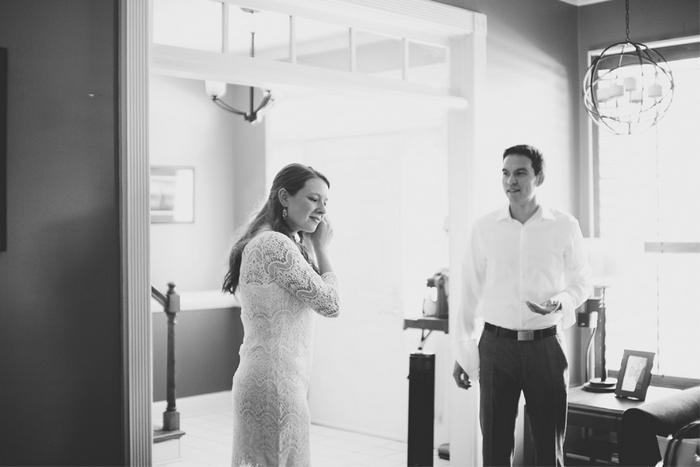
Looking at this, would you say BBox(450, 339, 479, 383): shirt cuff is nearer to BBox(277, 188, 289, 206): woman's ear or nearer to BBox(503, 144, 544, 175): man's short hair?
BBox(503, 144, 544, 175): man's short hair

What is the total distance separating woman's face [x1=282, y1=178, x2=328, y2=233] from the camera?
258 cm

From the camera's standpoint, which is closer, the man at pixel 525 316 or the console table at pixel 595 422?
the man at pixel 525 316

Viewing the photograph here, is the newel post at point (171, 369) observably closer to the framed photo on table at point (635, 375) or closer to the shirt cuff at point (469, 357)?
the shirt cuff at point (469, 357)

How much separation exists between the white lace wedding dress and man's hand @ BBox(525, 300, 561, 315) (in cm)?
101

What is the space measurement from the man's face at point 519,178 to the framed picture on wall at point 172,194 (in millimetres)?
3509

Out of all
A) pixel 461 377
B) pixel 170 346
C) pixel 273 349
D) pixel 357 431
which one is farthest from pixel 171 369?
pixel 273 349

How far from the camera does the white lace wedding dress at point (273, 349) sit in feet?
7.96

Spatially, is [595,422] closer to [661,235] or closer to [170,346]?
[661,235]

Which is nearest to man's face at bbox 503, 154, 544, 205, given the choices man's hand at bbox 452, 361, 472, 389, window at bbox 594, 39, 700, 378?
man's hand at bbox 452, 361, 472, 389

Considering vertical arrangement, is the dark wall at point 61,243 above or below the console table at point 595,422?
above

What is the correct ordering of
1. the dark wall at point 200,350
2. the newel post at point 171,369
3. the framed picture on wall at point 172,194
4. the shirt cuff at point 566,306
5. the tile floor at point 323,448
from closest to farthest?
the shirt cuff at point 566,306
the tile floor at point 323,448
the newel post at point 171,369
the dark wall at point 200,350
the framed picture on wall at point 172,194

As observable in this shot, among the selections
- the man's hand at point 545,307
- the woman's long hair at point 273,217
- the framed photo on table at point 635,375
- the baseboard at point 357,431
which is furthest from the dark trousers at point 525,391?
the baseboard at point 357,431

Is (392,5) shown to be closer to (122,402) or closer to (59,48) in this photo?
(59,48)

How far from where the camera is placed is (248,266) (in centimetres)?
244
